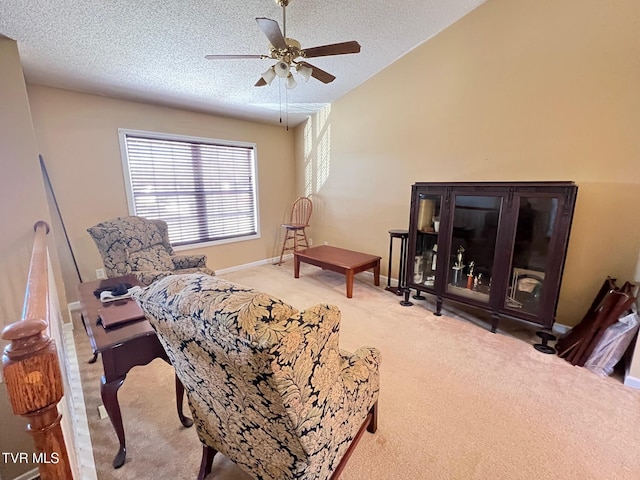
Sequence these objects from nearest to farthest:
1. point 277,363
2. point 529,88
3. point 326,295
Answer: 1. point 277,363
2. point 529,88
3. point 326,295

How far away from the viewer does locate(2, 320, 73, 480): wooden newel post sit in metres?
0.50

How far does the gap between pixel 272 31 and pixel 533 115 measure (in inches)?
94.3

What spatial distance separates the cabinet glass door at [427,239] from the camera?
9.88ft

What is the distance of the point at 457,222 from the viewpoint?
9.30 feet

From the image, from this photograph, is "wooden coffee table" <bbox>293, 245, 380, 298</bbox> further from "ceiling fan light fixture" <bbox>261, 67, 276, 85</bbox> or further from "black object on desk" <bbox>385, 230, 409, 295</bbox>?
"ceiling fan light fixture" <bbox>261, 67, 276, 85</bbox>

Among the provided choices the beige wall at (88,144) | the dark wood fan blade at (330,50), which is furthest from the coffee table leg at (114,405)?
the beige wall at (88,144)

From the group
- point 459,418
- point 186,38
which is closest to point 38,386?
point 459,418

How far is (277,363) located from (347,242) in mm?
3865

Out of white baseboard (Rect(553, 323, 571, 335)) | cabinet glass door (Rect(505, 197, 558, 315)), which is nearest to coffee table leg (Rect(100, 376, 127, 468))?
cabinet glass door (Rect(505, 197, 558, 315))

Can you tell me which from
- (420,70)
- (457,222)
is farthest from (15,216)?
(420,70)

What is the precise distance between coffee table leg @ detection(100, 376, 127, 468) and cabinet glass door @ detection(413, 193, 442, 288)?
110 inches

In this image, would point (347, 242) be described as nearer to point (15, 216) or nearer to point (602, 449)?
Result: point (602, 449)

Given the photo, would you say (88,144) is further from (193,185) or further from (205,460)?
(205,460)

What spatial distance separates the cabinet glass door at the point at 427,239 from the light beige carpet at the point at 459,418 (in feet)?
2.37
